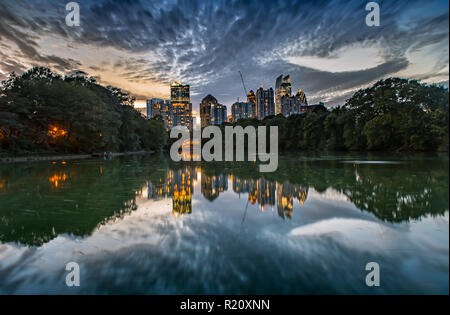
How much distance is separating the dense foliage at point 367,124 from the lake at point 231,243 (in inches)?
768

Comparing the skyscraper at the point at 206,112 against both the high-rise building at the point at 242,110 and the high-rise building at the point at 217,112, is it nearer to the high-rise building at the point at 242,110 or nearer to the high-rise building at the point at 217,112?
the high-rise building at the point at 217,112

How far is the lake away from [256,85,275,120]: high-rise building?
151968 mm

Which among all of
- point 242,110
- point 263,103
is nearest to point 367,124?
point 242,110

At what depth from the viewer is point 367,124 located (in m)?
40.1

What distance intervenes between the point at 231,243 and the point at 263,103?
17533 centimetres

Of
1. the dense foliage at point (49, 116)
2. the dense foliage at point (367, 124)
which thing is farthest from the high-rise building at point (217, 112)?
the dense foliage at point (49, 116)

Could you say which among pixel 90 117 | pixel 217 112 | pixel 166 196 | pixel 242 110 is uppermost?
pixel 217 112

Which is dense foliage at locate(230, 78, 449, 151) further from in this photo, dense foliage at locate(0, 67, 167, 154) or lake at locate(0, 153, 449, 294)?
dense foliage at locate(0, 67, 167, 154)

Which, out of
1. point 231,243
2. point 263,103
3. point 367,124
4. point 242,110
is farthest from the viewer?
point 263,103

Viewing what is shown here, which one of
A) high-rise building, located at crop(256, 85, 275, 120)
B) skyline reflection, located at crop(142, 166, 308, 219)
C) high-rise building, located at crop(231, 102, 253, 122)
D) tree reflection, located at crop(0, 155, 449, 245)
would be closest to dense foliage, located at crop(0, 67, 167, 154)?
tree reflection, located at crop(0, 155, 449, 245)

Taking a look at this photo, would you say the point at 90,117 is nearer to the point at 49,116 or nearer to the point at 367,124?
the point at 49,116

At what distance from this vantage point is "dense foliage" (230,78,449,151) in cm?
2865

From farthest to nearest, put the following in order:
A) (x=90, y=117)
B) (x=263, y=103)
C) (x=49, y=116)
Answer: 1. (x=263, y=103)
2. (x=90, y=117)
3. (x=49, y=116)
